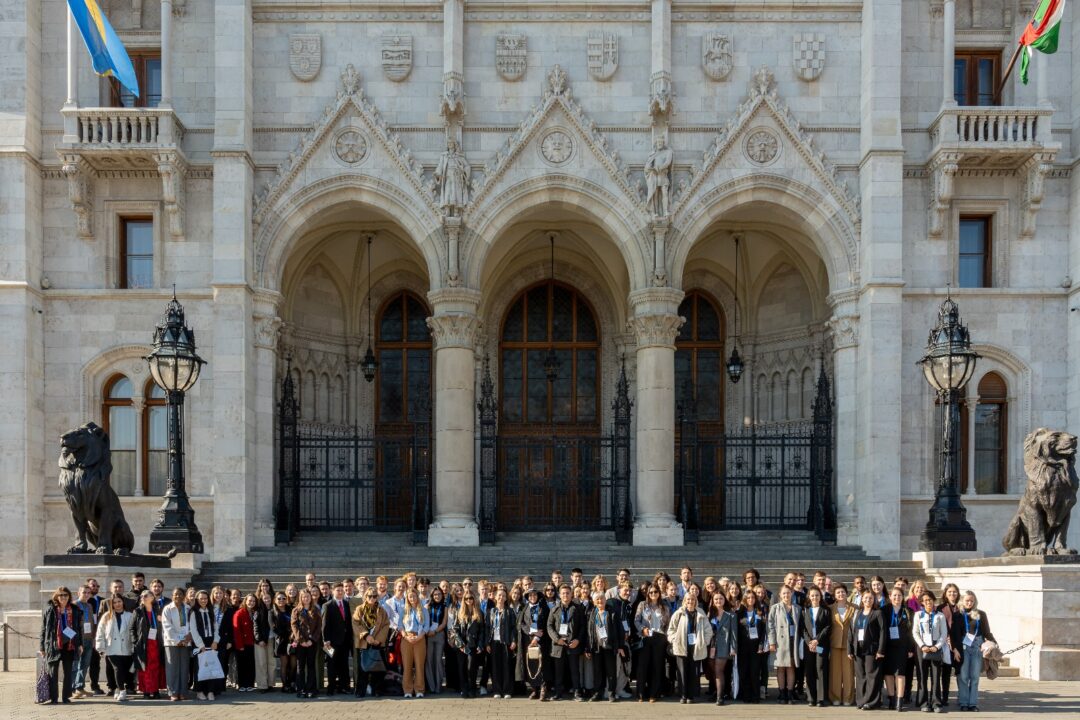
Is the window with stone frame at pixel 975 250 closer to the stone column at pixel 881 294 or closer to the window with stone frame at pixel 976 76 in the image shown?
the stone column at pixel 881 294

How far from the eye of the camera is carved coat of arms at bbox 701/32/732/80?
2442cm

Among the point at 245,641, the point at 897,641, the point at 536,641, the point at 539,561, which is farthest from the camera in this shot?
the point at 539,561

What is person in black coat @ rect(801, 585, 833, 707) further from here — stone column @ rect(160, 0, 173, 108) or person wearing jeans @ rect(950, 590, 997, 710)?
stone column @ rect(160, 0, 173, 108)

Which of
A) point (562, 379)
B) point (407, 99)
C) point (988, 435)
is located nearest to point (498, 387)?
point (562, 379)

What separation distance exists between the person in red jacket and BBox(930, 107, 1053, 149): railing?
1623cm

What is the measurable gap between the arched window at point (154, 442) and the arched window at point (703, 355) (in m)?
12.2

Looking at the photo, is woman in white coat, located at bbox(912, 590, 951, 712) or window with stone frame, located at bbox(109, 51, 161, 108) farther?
window with stone frame, located at bbox(109, 51, 161, 108)

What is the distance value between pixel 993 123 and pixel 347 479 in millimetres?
15250

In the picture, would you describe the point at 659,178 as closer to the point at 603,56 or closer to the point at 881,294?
the point at 603,56

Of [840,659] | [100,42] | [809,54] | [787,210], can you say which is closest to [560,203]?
[787,210]

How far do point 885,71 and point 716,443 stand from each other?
8.57 metres

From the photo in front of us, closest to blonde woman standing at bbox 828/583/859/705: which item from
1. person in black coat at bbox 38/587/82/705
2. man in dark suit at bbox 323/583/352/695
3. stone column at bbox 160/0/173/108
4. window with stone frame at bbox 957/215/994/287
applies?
man in dark suit at bbox 323/583/352/695

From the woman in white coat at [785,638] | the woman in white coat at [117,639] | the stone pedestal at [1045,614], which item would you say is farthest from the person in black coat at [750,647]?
the woman in white coat at [117,639]

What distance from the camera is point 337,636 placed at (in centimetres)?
1559
